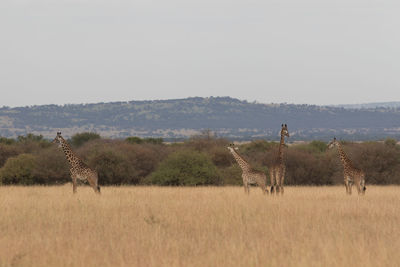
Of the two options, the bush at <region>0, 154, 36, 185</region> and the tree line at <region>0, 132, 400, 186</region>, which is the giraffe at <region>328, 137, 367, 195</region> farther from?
the bush at <region>0, 154, 36, 185</region>

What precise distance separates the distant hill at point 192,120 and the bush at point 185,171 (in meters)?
133

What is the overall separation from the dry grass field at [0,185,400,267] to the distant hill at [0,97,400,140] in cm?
14525

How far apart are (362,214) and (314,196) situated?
480 centimetres

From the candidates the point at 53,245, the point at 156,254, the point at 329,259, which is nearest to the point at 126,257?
the point at 156,254

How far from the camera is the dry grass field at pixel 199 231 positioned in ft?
26.6

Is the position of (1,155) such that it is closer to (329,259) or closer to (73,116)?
(329,259)

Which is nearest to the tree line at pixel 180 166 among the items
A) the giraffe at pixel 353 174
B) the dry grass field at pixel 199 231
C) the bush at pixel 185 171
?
the bush at pixel 185 171

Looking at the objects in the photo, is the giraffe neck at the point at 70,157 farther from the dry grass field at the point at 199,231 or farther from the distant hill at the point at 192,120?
the distant hill at the point at 192,120

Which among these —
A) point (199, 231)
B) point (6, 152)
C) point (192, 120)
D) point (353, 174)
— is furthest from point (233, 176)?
point (192, 120)

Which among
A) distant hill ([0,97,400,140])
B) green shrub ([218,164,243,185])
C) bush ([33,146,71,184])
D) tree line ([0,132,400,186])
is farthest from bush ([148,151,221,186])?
distant hill ([0,97,400,140])

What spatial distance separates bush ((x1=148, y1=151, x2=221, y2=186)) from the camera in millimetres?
26750

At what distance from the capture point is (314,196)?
17.9 meters

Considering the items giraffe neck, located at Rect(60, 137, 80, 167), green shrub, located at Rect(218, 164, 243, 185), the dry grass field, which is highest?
giraffe neck, located at Rect(60, 137, 80, 167)

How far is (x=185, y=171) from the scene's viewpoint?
26953mm
